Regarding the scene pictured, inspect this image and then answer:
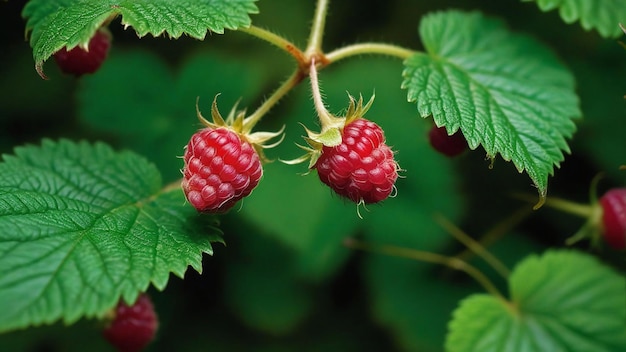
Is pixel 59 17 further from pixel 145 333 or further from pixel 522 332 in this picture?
pixel 522 332

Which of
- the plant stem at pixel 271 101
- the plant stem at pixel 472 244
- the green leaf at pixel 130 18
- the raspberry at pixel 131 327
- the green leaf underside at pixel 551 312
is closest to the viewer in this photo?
the green leaf at pixel 130 18

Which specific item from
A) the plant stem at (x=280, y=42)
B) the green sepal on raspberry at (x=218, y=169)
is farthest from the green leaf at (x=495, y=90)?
the green sepal on raspberry at (x=218, y=169)

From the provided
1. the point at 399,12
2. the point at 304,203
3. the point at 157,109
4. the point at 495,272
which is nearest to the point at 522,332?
Answer: the point at 495,272

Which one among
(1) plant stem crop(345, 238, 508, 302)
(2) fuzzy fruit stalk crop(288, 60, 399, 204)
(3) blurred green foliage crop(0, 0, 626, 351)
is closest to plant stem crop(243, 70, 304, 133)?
(2) fuzzy fruit stalk crop(288, 60, 399, 204)

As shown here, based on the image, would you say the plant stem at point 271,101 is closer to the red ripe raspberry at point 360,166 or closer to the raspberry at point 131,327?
the red ripe raspberry at point 360,166

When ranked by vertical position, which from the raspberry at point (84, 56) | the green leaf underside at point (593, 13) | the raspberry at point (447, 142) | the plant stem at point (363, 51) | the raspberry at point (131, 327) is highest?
the green leaf underside at point (593, 13)

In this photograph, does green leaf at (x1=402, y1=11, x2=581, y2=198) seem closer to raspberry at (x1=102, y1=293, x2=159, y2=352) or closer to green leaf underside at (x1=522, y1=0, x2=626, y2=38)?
green leaf underside at (x1=522, y1=0, x2=626, y2=38)
